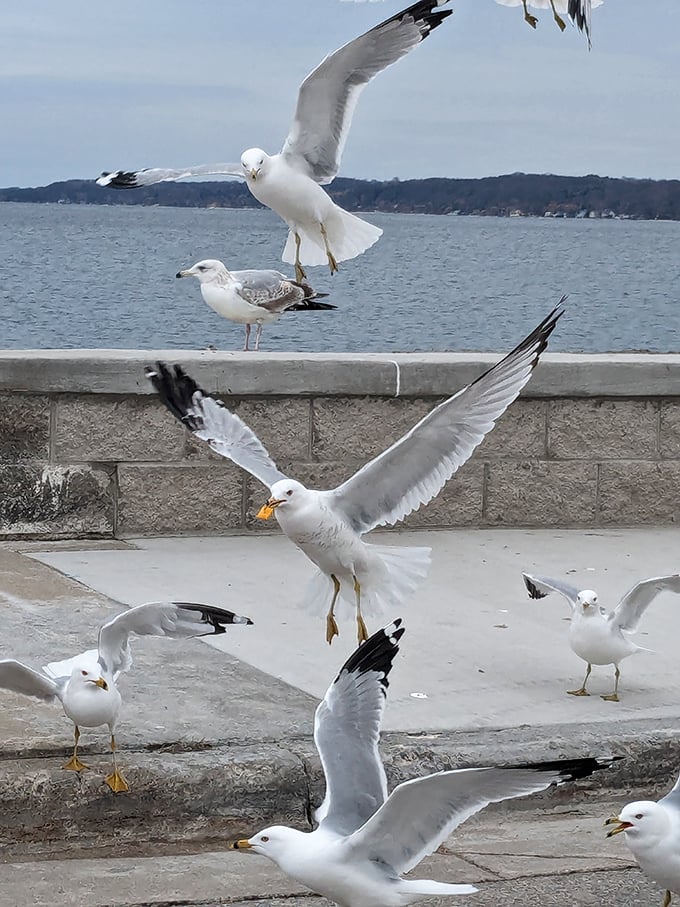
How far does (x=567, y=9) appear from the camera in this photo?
4.73 m

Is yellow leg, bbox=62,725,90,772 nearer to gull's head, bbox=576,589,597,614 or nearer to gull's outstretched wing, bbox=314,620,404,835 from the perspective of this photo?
gull's outstretched wing, bbox=314,620,404,835

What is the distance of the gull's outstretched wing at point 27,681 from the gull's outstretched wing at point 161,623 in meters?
0.17

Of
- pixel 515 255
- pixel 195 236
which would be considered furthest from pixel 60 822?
pixel 195 236

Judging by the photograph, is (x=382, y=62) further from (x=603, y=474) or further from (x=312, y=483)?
(x=603, y=474)

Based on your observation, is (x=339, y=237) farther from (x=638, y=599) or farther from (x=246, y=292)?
(x=246, y=292)

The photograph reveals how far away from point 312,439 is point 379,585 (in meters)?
2.79

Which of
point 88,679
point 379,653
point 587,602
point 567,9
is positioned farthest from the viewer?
point 587,602

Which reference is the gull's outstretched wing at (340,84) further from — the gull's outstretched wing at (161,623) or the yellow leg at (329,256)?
the gull's outstretched wing at (161,623)

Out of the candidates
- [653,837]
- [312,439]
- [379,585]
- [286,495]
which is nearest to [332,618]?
[379,585]

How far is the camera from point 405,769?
17.3ft

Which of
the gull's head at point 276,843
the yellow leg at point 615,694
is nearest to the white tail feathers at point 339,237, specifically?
the yellow leg at point 615,694

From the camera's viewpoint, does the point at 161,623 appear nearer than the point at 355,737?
No

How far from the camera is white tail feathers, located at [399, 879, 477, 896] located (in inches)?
148

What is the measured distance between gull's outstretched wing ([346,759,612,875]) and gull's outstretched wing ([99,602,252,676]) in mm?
1087
